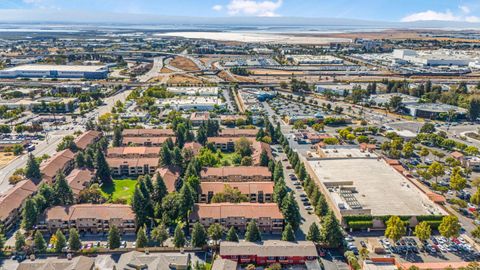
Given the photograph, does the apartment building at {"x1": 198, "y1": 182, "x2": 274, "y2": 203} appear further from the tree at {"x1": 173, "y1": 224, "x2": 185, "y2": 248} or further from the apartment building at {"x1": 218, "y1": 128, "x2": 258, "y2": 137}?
the apartment building at {"x1": 218, "y1": 128, "x2": 258, "y2": 137}

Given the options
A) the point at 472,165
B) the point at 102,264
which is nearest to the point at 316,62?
the point at 472,165

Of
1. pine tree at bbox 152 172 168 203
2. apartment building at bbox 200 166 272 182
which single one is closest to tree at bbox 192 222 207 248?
pine tree at bbox 152 172 168 203

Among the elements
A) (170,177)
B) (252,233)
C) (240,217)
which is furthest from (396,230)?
Answer: (170,177)

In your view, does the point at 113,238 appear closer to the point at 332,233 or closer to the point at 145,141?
the point at 332,233

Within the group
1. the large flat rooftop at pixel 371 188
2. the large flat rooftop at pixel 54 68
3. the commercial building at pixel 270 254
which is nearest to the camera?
the commercial building at pixel 270 254

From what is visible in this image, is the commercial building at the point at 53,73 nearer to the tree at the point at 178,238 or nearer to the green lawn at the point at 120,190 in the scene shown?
the green lawn at the point at 120,190

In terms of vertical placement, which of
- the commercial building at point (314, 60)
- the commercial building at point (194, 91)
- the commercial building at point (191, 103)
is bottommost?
the commercial building at point (191, 103)

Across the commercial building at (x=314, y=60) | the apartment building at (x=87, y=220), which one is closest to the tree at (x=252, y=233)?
the apartment building at (x=87, y=220)

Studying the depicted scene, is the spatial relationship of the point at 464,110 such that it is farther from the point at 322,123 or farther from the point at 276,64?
the point at 276,64
